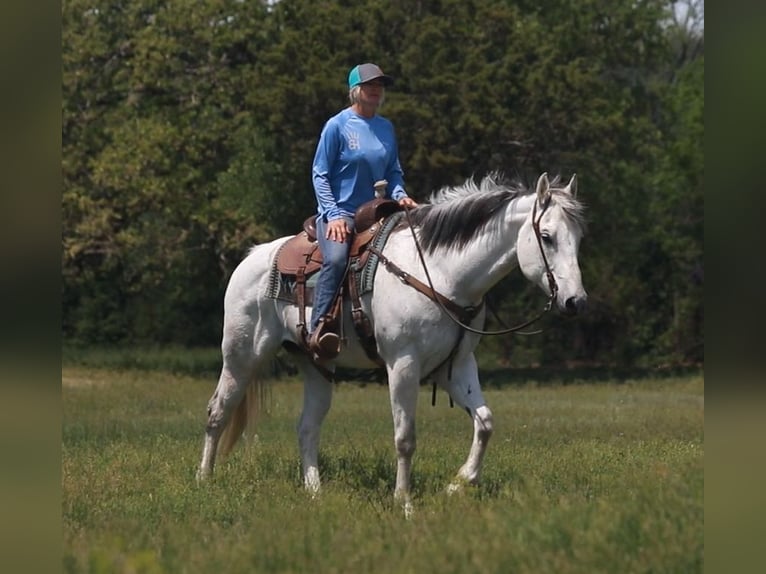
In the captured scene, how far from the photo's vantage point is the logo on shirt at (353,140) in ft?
31.4

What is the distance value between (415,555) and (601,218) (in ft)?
89.9

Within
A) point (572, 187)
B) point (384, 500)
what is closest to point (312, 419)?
point (384, 500)

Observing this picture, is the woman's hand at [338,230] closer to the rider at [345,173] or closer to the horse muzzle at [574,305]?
the rider at [345,173]

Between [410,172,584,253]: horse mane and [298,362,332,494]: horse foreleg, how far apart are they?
199 cm

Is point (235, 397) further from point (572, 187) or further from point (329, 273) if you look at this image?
point (572, 187)

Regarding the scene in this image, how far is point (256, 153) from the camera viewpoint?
102ft

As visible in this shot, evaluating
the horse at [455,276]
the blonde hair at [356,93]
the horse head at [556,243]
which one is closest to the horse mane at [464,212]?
the horse at [455,276]

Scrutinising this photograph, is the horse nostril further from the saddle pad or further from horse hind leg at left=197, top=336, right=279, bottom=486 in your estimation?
horse hind leg at left=197, top=336, right=279, bottom=486

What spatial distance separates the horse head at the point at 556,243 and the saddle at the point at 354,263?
55.5 inches

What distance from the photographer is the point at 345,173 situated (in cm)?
972

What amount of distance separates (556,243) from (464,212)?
103 centimetres

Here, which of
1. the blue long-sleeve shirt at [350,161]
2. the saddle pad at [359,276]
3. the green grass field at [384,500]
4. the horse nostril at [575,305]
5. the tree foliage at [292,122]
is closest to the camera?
the green grass field at [384,500]
